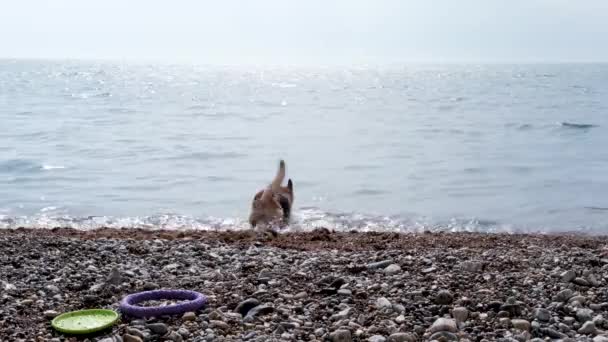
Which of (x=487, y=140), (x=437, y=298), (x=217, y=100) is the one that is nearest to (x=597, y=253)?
(x=437, y=298)

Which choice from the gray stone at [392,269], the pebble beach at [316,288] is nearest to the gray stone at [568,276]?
the pebble beach at [316,288]

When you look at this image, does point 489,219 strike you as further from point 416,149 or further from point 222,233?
point 416,149

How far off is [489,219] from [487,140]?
34.6 ft

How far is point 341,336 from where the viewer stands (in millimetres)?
4793

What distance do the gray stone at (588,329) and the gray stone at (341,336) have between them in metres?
1.60

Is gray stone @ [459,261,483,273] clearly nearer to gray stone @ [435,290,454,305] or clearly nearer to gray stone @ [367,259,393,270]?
gray stone @ [367,259,393,270]

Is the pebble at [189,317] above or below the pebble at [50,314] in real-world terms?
below

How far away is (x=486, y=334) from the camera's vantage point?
4.86 metres

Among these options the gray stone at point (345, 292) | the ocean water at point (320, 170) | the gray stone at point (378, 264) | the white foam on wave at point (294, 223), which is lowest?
the white foam on wave at point (294, 223)

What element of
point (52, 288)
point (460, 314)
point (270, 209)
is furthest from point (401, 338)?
point (270, 209)

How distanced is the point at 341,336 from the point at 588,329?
66.8 inches

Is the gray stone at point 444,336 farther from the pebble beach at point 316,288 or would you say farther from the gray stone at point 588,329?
the gray stone at point 588,329

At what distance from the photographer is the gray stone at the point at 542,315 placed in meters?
5.09

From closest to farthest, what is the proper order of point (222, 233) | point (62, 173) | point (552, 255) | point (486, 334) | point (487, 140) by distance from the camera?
point (486, 334) → point (552, 255) → point (222, 233) → point (62, 173) → point (487, 140)
